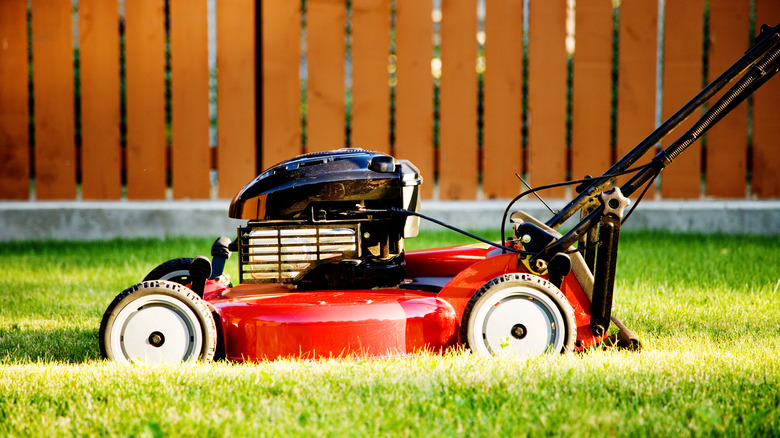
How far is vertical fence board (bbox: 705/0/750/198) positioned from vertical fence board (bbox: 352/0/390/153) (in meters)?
2.36

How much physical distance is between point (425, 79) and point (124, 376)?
4.08 metres

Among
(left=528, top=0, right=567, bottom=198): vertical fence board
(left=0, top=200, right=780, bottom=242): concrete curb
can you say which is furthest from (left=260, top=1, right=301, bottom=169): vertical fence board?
(left=528, top=0, right=567, bottom=198): vertical fence board

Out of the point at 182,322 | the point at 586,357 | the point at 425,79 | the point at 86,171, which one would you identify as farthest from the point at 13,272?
the point at 586,357

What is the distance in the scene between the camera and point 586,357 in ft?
9.52

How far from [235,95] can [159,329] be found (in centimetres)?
371

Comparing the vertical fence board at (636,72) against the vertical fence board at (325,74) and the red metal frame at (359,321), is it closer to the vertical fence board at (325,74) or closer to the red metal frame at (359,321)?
the vertical fence board at (325,74)

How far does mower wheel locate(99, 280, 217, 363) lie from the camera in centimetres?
282

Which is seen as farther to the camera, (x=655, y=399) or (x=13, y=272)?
(x=13, y=272)

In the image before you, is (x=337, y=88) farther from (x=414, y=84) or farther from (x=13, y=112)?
(x=13, y=112)

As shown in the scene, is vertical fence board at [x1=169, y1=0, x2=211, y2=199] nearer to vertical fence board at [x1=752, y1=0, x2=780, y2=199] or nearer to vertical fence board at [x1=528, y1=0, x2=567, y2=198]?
vertical fence board at [x1=528, y1=0, x2=567, y2=198]

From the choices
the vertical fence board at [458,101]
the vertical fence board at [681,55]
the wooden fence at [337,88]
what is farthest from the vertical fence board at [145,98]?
the vertical fence board at [681,55]

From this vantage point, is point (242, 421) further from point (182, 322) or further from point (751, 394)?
point (751, 394)

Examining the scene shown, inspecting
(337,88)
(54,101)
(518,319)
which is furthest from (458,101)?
(518,319)

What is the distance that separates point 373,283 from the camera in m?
3.23
